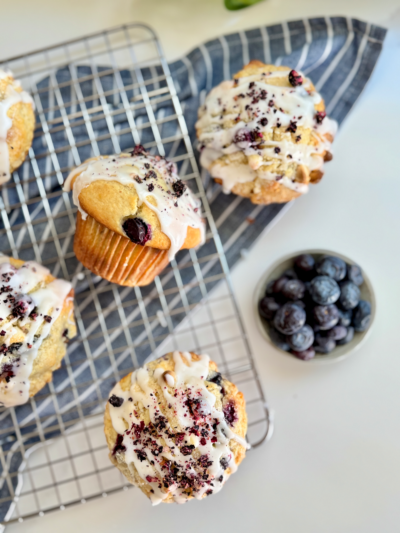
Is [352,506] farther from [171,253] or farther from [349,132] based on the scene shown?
[349,132]

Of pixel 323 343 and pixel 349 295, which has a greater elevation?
pixel 349 295

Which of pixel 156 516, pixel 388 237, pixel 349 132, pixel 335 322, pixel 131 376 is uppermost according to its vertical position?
pixel 349 132

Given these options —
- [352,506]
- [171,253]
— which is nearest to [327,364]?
[352,506]

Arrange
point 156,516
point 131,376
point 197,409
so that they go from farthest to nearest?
point 156,516, point 131,376, point 197,409

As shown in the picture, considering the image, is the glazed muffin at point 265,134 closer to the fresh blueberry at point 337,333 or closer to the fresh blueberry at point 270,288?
the fresh blueberry at point 270,288

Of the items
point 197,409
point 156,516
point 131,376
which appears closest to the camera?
point 197,409

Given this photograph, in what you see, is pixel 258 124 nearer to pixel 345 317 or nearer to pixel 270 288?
pixel 270 288

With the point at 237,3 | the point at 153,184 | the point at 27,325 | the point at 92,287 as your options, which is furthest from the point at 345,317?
the point at 237,3
